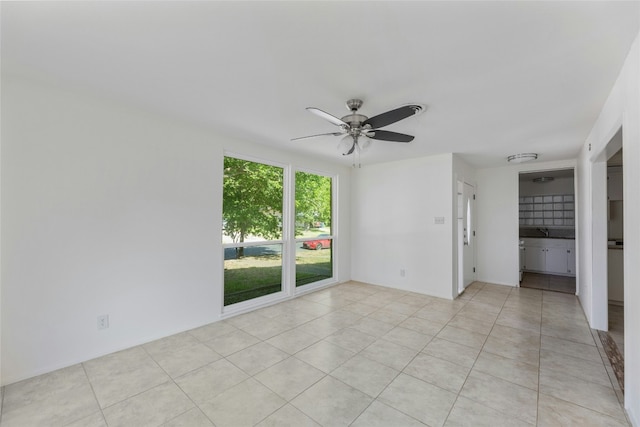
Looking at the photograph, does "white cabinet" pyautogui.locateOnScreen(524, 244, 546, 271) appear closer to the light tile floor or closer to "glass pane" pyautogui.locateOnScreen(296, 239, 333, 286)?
the light tile floor

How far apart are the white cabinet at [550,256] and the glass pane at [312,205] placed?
15.8 ft

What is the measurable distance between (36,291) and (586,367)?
474 centimetres

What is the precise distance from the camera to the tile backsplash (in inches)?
243

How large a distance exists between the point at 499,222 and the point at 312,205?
12.2ft

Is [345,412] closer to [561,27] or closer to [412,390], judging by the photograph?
[412,390]

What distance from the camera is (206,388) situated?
82.5 inches

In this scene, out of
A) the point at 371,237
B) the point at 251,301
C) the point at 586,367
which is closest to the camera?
the point at 586,367

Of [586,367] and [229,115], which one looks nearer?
[586,367]

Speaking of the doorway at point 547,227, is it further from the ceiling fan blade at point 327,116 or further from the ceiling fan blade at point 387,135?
the ceiling fan blade at point 327,116

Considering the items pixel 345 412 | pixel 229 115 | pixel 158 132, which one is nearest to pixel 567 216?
pixel 345 412

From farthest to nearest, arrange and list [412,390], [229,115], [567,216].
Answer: [567,216] < [229,115] < [412,390]

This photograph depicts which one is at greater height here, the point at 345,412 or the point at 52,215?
the point at 52,215

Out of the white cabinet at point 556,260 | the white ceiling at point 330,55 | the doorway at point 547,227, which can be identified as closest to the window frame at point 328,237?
the white ceiling at point 330,55

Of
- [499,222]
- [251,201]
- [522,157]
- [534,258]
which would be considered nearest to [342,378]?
[251,201]
